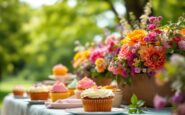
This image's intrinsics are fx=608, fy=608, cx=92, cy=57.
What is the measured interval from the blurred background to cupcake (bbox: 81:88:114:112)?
1.29 metres

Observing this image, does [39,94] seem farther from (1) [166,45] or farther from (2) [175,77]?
(2) [175,77]

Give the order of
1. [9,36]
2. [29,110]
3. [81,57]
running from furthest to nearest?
1. [9,36]
2. [81,57]
3. [29,110]

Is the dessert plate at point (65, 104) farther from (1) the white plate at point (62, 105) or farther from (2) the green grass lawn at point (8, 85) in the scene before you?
(2) the green grass lawn at point (8, 85)

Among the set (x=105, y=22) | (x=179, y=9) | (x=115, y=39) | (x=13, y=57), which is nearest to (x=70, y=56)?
(x=13, y=57)

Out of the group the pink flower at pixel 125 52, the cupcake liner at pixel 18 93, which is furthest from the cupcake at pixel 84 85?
the cupcake liner at pixel 18 93

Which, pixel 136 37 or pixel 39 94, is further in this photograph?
pixel 39 94

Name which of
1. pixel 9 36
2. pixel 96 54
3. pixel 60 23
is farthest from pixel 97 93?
pixel 9 36

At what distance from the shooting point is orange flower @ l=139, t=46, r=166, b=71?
3.78 metres

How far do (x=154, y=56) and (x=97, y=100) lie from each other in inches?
21.1

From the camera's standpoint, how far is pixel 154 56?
3805 mm

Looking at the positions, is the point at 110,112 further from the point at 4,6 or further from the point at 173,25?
the point at 4,6

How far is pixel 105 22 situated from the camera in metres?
18.7

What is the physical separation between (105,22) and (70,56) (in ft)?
36.8

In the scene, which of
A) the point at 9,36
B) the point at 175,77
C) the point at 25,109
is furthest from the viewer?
the point at 9,36
